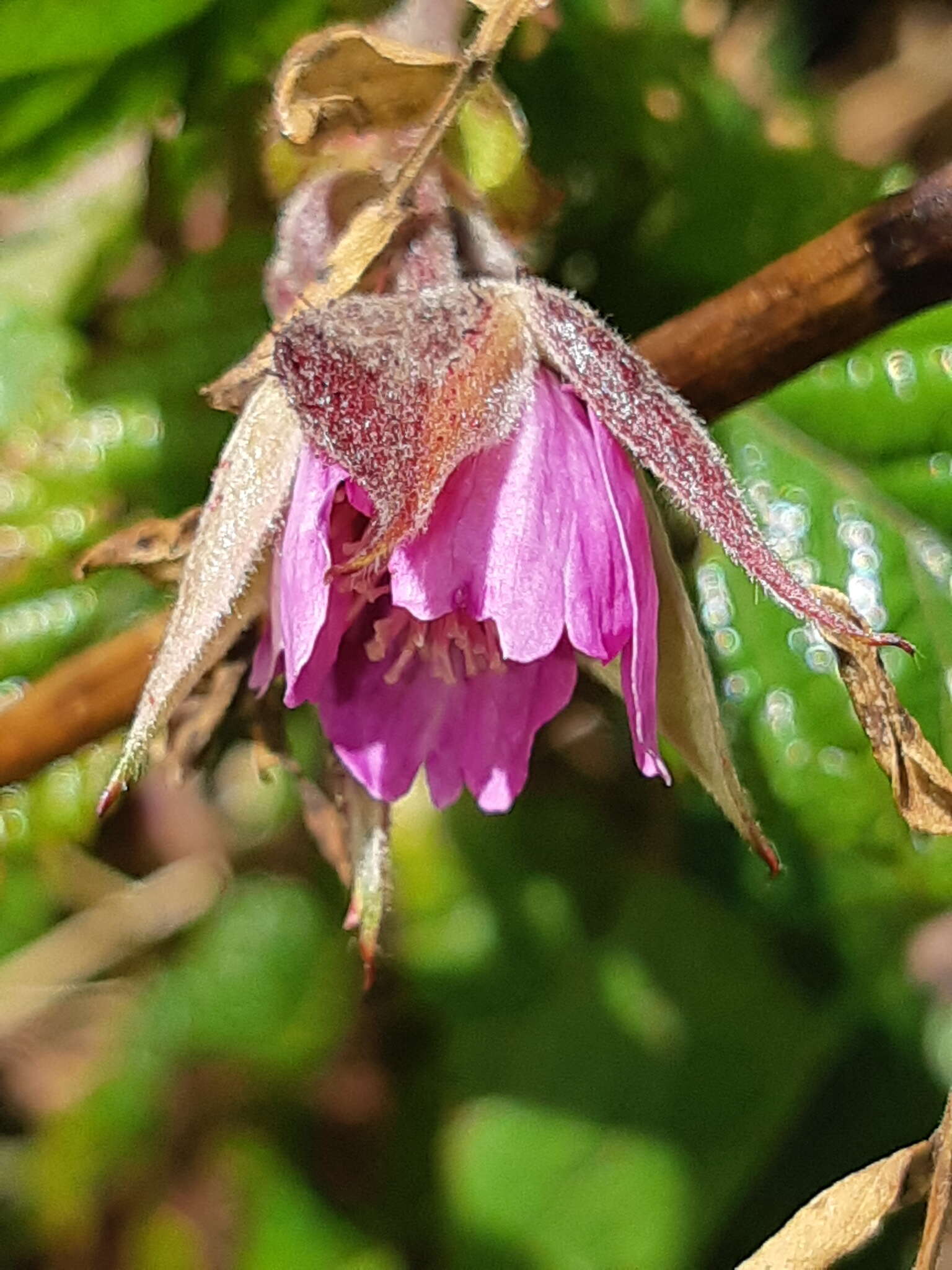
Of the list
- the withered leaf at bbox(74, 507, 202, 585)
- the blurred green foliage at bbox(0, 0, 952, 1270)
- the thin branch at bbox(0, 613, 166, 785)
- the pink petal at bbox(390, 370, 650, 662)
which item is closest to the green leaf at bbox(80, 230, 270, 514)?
the blurred green foliage at bbox(0, 0, 952, 1270)

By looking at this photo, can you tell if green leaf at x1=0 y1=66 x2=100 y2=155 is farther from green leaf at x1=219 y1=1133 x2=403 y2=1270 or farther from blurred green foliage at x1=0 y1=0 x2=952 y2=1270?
green leaf at x1=219 y1=1133 x2=403 y2=1270

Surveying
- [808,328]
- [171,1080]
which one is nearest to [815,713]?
[808,328]

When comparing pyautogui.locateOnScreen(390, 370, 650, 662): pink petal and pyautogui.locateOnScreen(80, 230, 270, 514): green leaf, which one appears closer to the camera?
pyautogui.locateOnScreen(390, 370, 650, 662): pink petal

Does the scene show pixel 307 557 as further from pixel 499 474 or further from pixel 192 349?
pixel 192 349

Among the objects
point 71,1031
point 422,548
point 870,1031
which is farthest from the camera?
point 71,1031

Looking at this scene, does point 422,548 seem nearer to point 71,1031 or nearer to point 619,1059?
point 619,1059
